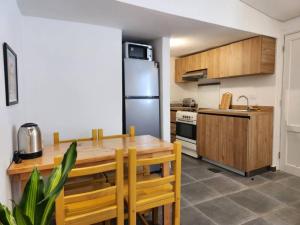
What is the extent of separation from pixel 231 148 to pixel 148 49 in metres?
2.07

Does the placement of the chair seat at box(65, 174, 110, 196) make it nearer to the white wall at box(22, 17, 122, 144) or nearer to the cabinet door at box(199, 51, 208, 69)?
the white wall at box(22, 17, 122, 144)

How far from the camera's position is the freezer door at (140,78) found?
3.00 m

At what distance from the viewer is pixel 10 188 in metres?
1.40

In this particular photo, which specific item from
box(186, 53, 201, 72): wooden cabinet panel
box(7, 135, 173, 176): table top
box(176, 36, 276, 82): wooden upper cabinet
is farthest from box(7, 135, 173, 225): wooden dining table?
box(186, 53, 201, 72): wooden cabinet panel

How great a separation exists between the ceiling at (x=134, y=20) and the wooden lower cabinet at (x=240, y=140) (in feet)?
4.33

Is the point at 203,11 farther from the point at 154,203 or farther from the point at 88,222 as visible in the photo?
the point at 88,222

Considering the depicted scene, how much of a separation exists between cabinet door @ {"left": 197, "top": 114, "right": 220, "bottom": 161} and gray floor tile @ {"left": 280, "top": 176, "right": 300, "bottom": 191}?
1.02 m

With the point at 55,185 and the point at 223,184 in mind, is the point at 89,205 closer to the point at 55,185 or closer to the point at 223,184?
the point at 55,185

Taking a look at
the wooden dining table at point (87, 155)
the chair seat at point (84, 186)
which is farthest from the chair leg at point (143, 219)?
the chair seat at point (84, 186)

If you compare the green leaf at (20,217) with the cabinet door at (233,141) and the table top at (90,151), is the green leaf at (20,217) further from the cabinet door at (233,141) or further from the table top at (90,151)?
the cabinet door at (233,141)

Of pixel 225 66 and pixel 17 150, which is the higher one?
pixel 225 66

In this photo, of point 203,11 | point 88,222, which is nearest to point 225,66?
point 203,11

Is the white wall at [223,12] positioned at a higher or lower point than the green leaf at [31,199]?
higher

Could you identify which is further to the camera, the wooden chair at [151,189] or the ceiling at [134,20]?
the ceiling at [134,20]
